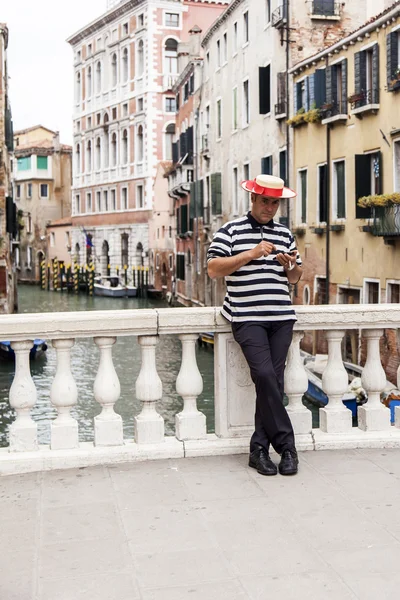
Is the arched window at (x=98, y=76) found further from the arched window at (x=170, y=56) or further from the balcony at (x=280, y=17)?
the balcony at (x=280, y=17)

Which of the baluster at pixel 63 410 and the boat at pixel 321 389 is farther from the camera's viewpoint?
the boat at pixel 321 389

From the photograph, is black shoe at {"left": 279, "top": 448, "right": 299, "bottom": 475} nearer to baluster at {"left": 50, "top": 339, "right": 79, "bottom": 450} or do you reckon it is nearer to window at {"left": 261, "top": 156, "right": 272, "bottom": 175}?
baluster at {"left": 50, "top": 339, "right": 79, "bottom": 450}

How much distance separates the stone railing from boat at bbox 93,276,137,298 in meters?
37.3

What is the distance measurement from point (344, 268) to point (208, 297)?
41.2 ft

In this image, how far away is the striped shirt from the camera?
358cm

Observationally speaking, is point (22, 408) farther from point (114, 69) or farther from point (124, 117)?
point (114, 69)

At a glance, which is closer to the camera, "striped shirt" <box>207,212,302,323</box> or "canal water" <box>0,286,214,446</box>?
"striped shirt" <box>207,212,302,323</box>

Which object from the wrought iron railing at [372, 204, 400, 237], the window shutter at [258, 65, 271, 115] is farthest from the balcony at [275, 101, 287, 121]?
the wrought iron railing at [372, 204, 400, 237]

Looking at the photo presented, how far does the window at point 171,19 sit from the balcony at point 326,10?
2301cm

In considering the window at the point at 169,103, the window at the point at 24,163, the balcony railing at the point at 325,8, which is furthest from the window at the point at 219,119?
the window at the point at 24,163

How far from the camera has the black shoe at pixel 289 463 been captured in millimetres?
3418

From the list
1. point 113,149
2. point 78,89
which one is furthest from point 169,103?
point 78,89

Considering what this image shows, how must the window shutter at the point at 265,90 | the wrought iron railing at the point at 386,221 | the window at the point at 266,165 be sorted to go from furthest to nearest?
1. the window at the point at 266,165
2. the window shutter at the point at 265,90
3. the wrought iron railing at the point at 386,221

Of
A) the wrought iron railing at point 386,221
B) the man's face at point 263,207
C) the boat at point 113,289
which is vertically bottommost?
the boat at point 113,289
